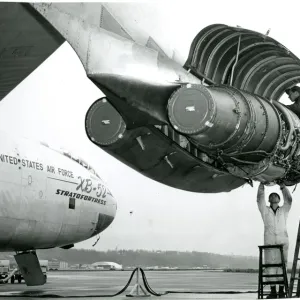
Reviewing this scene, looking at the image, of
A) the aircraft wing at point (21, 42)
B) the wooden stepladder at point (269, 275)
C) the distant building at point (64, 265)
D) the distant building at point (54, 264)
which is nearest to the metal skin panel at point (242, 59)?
the aircraft wing at point (21, 42)

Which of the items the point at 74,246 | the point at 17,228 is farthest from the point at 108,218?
the point at 17,228

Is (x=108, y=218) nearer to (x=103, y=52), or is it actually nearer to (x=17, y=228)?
(x=17, y=228)

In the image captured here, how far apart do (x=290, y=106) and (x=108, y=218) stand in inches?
217

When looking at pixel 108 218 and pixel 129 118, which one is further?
pixel 108 218

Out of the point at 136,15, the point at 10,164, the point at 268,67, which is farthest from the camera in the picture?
the point at 10,164

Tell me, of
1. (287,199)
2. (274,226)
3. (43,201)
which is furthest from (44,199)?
(287,199)

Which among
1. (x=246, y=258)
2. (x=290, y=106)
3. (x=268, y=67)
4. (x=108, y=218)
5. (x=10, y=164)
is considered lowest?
(x=246, y=258)

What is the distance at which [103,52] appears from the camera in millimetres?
6086

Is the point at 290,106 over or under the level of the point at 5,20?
under

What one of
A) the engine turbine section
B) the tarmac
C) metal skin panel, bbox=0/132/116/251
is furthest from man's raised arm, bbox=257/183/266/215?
metal skin panel, bbox=0/132/116/251

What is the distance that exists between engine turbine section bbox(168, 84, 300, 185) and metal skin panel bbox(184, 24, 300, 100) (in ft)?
2.19

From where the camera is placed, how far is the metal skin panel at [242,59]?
6.79m

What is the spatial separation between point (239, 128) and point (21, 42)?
9.98ft

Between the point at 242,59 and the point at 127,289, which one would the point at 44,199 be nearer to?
the point at 127,289
